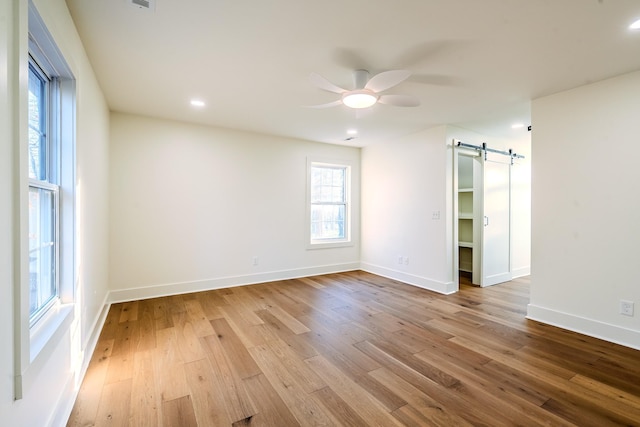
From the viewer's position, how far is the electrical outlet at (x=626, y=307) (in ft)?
8.20

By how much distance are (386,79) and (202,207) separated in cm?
308

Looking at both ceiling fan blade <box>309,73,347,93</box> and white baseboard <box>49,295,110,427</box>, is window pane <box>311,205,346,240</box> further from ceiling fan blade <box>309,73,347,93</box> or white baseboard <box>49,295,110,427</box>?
white baseboard <box>49,295,110,427</box>

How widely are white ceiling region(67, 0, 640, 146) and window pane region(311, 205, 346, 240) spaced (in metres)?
2.31

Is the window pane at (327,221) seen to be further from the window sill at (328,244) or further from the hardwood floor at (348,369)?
the hardwood floor at (348,369)

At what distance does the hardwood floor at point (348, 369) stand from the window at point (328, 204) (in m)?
1.97

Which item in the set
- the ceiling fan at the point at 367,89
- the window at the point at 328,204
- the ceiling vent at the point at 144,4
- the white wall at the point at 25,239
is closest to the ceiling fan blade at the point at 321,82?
the ceiling fan at the point at 367,89

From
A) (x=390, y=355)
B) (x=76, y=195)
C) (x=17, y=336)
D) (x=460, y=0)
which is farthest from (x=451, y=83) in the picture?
(x=17, y=336)

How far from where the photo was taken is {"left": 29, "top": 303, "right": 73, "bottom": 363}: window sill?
4.14 ft

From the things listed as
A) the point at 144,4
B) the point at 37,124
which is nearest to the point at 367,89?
the point at 144,4

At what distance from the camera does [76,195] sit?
189 centimetres

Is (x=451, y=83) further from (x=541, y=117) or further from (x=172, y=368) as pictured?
(x=172, y=368)

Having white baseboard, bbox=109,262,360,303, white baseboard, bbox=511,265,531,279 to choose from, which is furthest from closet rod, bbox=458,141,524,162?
white baseboard, bbox=109,262,360,303

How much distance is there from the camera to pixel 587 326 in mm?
2740

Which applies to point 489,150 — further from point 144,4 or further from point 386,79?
point 144,4
